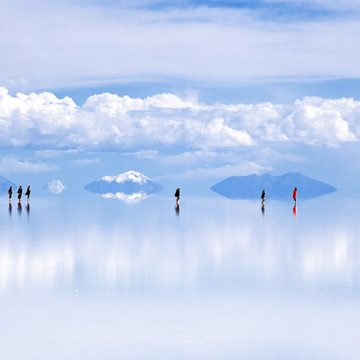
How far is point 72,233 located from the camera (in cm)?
4575

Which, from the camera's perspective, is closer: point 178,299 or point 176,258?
point 178,299

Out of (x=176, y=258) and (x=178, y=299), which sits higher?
(x=176, y=258)

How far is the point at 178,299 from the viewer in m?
23.0

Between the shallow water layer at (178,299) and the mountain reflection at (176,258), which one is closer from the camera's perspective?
the shallow water layer at (178,299)

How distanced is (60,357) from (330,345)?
5804 millimetres

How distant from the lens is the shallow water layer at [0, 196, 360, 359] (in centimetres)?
1772

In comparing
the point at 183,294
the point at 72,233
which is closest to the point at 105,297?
the point at 183,294

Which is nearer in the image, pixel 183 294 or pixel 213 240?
pixel 183 294

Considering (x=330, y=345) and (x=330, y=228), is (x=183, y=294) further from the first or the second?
(x=330, y=228)

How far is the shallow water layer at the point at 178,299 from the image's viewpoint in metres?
17.7

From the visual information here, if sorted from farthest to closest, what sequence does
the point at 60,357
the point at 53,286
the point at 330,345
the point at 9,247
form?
the point at 9,247
the point at 53,286
the point at 330,345
the point at 60,357

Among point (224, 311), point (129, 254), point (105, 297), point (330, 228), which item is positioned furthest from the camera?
point (330, 228)

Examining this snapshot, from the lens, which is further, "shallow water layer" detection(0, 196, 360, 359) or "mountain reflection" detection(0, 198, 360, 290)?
"mountain reflection" detection(0, 198, 360, 290)

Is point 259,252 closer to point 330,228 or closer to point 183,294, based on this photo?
point 183,294
